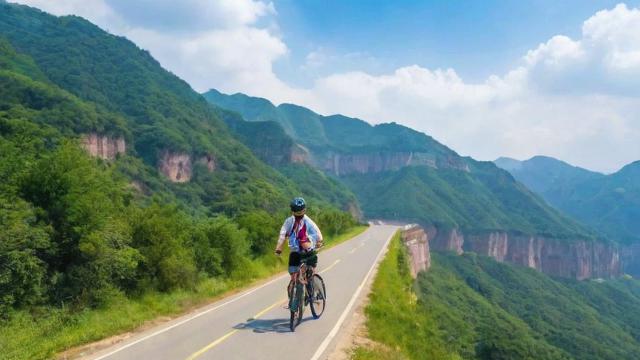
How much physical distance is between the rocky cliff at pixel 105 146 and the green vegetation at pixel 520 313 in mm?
89111

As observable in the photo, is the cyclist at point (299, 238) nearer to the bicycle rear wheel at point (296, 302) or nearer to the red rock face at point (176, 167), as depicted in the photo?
the bicycle rear wheel at point (296, 302)

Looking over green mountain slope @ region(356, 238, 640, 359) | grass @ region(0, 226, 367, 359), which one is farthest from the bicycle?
grass @ region(0, 226, 367, 359)

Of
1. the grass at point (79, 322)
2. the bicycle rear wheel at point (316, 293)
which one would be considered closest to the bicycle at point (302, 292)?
the bicycle rear wheel at point (316, 293)

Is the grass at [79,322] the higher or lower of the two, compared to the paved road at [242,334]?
higher

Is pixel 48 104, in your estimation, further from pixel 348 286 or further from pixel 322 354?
Result: pixel 322 354

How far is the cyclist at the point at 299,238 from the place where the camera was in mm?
10555

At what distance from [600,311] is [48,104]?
161 m

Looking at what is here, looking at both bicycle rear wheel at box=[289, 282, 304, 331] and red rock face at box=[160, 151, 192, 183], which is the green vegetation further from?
red rock face at box=[160, 151, 192, 183]

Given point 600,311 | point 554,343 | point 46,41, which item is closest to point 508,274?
point 600,311

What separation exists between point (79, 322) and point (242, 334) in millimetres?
3624

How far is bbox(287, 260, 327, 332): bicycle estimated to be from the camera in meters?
10.6

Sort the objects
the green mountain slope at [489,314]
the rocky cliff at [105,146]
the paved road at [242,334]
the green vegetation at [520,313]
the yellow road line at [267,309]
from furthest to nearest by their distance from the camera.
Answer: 1. the rocky cliff at [105,146]
2. the green vegetation at [520,313]
3. the green mountain slope at [489,314]
4. the yellow road line at [267,309]
5. the paved road at [242,334]

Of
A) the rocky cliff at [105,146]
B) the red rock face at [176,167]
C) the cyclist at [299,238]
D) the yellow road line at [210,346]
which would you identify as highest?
the rocky cliff at [105,146]

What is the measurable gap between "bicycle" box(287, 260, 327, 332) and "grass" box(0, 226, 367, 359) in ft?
12.1
